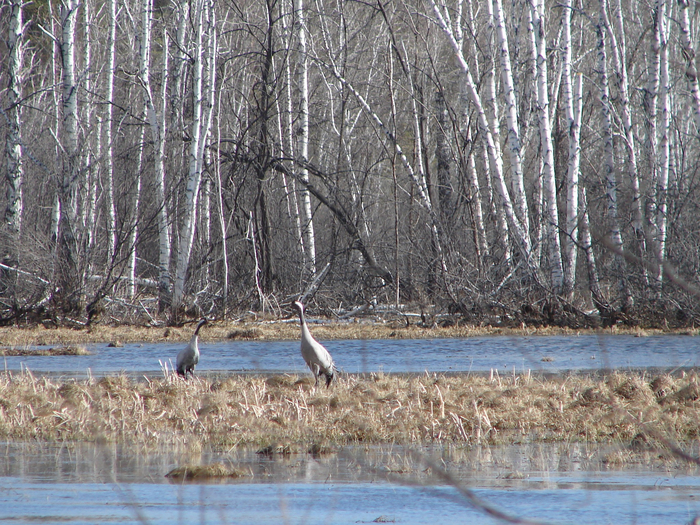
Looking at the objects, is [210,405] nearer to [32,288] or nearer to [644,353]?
[644,353]

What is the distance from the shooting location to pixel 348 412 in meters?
8.05

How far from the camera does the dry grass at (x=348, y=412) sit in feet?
24.1

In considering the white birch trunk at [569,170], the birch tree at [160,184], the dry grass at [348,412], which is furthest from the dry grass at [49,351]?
the white birch trunk at [569,170]

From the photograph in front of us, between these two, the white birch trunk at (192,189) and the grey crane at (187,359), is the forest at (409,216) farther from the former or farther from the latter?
the grey crane at (187,359)

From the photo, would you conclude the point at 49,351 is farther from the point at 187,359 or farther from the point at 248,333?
the point at 187,359

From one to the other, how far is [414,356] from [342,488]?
8.49 metres

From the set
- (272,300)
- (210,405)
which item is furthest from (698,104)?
(210,405)

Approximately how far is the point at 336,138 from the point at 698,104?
14.6 metres

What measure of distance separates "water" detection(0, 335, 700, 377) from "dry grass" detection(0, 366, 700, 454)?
2465 mm

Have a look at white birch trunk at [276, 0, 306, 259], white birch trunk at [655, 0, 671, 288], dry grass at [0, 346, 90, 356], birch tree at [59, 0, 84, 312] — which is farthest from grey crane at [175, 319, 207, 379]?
white birch trunk at [276, 0, 306, 259]

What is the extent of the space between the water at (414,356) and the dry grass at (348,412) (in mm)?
2465

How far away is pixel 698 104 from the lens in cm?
1617

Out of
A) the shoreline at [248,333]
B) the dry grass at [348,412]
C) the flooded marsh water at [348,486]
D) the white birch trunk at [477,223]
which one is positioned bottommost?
the flooded marsh water at [348,486]

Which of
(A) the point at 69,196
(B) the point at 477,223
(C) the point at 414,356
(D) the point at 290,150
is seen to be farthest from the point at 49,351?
(D) the point at 290,150
